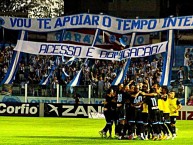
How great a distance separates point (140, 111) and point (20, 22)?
99.8 feet

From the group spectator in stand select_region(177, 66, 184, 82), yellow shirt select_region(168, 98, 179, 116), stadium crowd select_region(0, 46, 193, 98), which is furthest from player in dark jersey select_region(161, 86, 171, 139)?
spectator in stand select_region(177, 66, 184, 82)

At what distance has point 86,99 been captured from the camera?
54375 mm

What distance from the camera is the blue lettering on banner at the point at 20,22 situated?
6134 cm

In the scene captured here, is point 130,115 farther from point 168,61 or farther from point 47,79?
point 47,79

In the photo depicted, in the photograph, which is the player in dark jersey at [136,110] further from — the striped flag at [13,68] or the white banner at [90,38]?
the white banner at [90,38]

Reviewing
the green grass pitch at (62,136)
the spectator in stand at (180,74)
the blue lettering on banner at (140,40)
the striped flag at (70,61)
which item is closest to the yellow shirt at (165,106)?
the green grass pitch at (62,136)

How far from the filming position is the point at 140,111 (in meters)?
32.6

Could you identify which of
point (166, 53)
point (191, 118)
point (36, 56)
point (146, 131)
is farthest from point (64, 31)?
point (146, 131)

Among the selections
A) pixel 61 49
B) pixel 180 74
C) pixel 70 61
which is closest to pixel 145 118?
pixel 180 74

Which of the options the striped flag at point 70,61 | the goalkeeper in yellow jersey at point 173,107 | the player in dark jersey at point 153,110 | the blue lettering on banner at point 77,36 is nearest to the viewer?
the player in dark jersey at point 153,110

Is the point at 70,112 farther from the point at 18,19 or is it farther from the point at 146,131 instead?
the point at 146,131

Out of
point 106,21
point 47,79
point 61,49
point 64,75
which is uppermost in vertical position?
point 106,21

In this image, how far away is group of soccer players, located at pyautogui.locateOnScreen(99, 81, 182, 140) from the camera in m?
32.5

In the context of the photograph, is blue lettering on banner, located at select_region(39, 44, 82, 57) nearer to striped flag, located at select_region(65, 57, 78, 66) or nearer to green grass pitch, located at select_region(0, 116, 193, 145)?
striped flag, located at select_region(65, 57, 78, 66)
